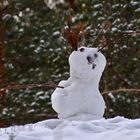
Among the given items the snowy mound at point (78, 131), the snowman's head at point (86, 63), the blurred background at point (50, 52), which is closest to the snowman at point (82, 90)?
the snowman's head at point (86, 63)

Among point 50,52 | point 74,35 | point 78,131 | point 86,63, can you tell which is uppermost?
point 74,35

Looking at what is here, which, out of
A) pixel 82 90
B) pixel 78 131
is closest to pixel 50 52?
pixel 82 90

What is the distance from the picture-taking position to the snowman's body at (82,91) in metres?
5.59

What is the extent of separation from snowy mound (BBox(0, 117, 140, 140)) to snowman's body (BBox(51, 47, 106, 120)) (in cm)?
51

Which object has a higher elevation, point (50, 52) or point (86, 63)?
point (86, 63)

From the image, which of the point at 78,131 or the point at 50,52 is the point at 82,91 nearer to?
the point at 78,131

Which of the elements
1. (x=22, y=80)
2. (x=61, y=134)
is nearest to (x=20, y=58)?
(x=22, y=80)

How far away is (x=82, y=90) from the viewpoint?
18.4 feet

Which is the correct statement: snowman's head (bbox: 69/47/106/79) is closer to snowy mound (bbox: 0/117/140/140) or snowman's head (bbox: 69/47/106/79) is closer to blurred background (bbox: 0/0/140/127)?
snowy mound (bbox: 0/117/140/140)

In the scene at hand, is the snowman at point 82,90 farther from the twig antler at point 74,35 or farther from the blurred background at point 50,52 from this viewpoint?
the blurred background at point 50,52

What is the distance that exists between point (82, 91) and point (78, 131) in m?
1.01

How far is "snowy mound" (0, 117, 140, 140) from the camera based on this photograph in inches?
173

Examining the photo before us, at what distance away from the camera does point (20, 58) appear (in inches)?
560

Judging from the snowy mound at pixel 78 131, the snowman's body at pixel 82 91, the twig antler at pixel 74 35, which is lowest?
the snowy mound at pixel 78 131
